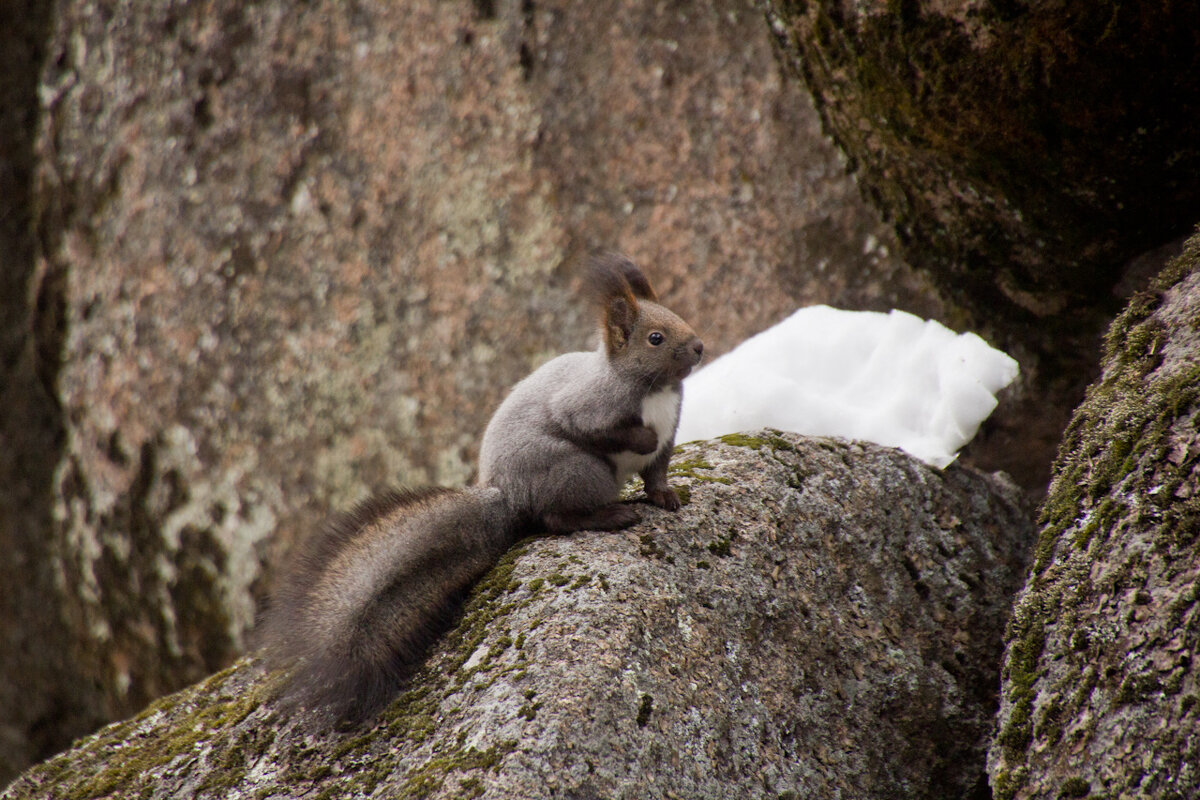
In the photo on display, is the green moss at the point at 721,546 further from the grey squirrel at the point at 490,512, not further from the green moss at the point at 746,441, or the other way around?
the green moss at the point at 746,441

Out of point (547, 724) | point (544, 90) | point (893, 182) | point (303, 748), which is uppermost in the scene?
point (544, 90)

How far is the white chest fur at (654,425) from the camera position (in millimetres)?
3598

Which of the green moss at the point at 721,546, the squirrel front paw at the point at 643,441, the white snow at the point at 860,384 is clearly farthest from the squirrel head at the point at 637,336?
the white snow at the point at 860,384

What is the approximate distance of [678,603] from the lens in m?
2.99

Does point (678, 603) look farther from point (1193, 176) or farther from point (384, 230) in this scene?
point (384, 230)

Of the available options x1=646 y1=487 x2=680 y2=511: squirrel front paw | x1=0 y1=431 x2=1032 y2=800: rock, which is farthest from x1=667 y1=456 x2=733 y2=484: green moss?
x1=646 y1=487 x2=680 y2=511: squirrel front paw

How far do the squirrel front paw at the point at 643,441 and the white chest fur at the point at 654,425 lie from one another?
23 millimetres

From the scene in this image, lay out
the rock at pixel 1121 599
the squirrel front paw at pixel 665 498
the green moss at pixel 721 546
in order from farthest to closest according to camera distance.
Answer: the squirrel front paw at pixel 665 498, the green moss at pixel 721 546, the rock at pixel 1121 599

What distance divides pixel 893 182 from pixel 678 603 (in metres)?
2.58

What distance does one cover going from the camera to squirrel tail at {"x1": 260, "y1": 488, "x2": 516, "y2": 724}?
2.86m

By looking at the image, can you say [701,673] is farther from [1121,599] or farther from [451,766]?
[1121,599]

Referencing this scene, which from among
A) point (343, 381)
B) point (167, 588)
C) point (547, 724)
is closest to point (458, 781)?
point (547, 724)

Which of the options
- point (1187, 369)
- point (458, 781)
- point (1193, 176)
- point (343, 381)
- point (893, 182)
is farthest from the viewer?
point (343, 381)

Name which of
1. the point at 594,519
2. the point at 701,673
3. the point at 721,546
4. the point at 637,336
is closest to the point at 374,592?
the point at 594,519
